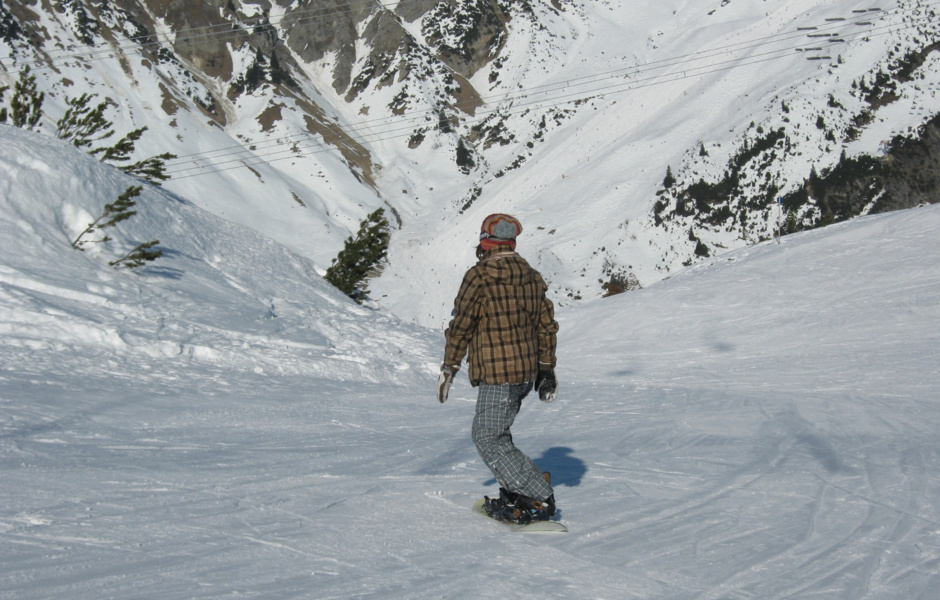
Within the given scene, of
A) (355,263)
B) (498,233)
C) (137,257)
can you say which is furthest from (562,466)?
(355,263)

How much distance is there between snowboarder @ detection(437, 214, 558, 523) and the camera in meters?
4.01

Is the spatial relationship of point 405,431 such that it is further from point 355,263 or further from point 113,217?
point 355,263

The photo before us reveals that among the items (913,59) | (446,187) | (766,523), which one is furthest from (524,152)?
(766,523)

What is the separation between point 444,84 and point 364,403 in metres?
56.8

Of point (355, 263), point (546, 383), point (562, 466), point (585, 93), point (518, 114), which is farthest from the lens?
point (518, 114)

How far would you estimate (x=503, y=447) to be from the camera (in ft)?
13.4

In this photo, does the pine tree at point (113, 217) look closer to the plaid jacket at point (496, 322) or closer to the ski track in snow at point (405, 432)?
the ski track in snow at point (405, 432)

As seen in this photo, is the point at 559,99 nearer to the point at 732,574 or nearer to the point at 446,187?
the point at 446,187

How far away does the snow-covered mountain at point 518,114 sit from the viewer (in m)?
29.7

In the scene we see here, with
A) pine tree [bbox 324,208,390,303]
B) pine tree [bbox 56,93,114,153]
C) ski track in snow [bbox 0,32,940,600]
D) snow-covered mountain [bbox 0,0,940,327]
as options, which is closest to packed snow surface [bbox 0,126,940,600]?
ski track in snow [bbox 0,32,940,600]

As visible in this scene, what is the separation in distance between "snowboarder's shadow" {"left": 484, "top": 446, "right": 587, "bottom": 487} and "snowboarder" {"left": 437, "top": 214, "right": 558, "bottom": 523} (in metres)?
1.13

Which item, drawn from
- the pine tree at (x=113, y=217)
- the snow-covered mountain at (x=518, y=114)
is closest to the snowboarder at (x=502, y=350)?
the pine tree at (x=113, y=217)

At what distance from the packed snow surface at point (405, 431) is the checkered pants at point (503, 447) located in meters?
0.28

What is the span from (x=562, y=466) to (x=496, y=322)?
89.1 inches
